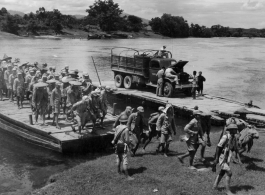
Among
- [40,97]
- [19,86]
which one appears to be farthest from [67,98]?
[19,86]

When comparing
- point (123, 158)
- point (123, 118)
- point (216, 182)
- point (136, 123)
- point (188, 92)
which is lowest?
point (188, 92)

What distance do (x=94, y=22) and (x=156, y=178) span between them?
111 metres

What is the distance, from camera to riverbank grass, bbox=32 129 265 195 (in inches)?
343

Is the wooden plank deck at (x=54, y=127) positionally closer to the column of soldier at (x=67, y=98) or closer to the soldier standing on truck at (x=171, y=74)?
the column of soldier at (x=67, y=98)

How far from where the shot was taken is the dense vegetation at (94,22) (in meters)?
93.7

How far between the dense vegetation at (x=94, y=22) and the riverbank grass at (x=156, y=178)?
281 ft

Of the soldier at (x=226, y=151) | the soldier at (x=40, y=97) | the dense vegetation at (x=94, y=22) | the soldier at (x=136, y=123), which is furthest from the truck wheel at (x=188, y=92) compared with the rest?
the dense vegetation at (x=94, y=22)

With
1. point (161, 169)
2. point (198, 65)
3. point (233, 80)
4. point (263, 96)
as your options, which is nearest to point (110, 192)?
point (161, 169)

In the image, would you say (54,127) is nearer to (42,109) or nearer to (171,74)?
(42,109)

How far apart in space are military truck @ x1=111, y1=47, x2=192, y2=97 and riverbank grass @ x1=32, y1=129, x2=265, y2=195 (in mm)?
9027

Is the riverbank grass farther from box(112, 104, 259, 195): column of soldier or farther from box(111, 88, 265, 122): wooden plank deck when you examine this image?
box(111, 88, 265, 122): wooden plank deck

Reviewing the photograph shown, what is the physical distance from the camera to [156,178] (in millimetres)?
9398

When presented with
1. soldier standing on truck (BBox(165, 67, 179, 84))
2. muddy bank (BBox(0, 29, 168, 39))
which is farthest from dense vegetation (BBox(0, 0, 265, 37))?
soldier standing on truck (BBox(165, 67, 179, 84))

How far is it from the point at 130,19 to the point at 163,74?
109 metres
